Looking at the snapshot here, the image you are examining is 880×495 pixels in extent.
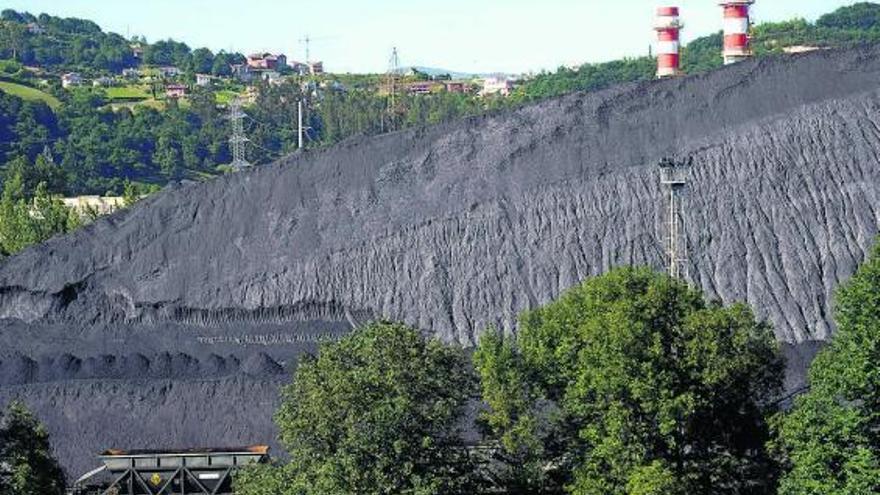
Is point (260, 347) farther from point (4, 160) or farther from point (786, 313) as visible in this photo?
point (4, 160)

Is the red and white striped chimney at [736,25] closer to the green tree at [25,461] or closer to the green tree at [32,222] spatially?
the green tree at [32,222]

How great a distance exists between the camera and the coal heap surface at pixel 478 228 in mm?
61812

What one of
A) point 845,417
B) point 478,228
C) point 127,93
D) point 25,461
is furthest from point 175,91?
point 845,417

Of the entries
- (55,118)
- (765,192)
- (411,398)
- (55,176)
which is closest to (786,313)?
(765,192)

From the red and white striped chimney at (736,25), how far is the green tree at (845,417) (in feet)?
172

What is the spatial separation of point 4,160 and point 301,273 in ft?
328

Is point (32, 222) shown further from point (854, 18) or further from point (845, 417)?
point (854, 18)

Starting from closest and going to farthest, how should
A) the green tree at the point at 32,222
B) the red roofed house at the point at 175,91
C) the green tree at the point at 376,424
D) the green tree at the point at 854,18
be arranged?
the green tree at the point at 376,424
the green tree at the point at 32,222
the green tree at the point at 854,18
the red roofed house at the point at 175,91

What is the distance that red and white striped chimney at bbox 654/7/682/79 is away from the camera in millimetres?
94062

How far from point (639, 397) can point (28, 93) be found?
496 feet

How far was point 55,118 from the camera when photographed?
173 m

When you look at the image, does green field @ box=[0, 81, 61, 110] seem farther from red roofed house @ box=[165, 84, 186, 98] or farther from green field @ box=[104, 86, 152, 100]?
red roofed house @ box=[165, 84, 186, 98]

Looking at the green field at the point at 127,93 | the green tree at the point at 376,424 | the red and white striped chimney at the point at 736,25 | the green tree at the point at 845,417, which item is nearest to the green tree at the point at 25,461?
the green tree at the point at 376,424

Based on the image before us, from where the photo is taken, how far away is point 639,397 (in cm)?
3891
